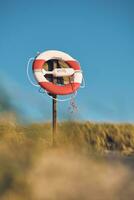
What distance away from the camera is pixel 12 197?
366 centimetres

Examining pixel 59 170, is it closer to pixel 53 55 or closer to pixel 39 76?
pixel 39 76

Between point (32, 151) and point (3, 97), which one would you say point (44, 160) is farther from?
point (3, 97)

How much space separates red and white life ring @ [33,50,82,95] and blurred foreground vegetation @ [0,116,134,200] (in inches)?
249

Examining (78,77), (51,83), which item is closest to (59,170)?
(51,83)

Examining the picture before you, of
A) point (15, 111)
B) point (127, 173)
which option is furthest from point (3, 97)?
point (127, 173)

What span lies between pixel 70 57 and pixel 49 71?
572 millimetres

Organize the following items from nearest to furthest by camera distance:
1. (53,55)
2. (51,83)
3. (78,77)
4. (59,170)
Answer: (59,170) → (51,83) → (53,55) → (78,77)

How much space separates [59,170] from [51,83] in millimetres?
6894

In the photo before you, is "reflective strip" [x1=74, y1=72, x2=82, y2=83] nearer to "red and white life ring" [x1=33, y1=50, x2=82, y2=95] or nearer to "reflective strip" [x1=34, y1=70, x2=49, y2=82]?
"red and white life ring" [x1=33, y1=50, x2=82, y2=95]

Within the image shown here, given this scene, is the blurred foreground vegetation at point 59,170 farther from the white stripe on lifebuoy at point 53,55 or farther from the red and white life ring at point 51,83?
the white stripe on lifebuoy at point 53,55

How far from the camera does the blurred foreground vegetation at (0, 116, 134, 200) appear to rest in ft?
12.1

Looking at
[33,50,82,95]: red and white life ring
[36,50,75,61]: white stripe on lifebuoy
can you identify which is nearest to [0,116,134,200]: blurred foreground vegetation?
[33,50,82,95]: red and white life ring

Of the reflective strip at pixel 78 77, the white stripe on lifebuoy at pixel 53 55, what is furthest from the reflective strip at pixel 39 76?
the reflective strip at pixel 78 77

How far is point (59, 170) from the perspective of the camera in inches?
151
